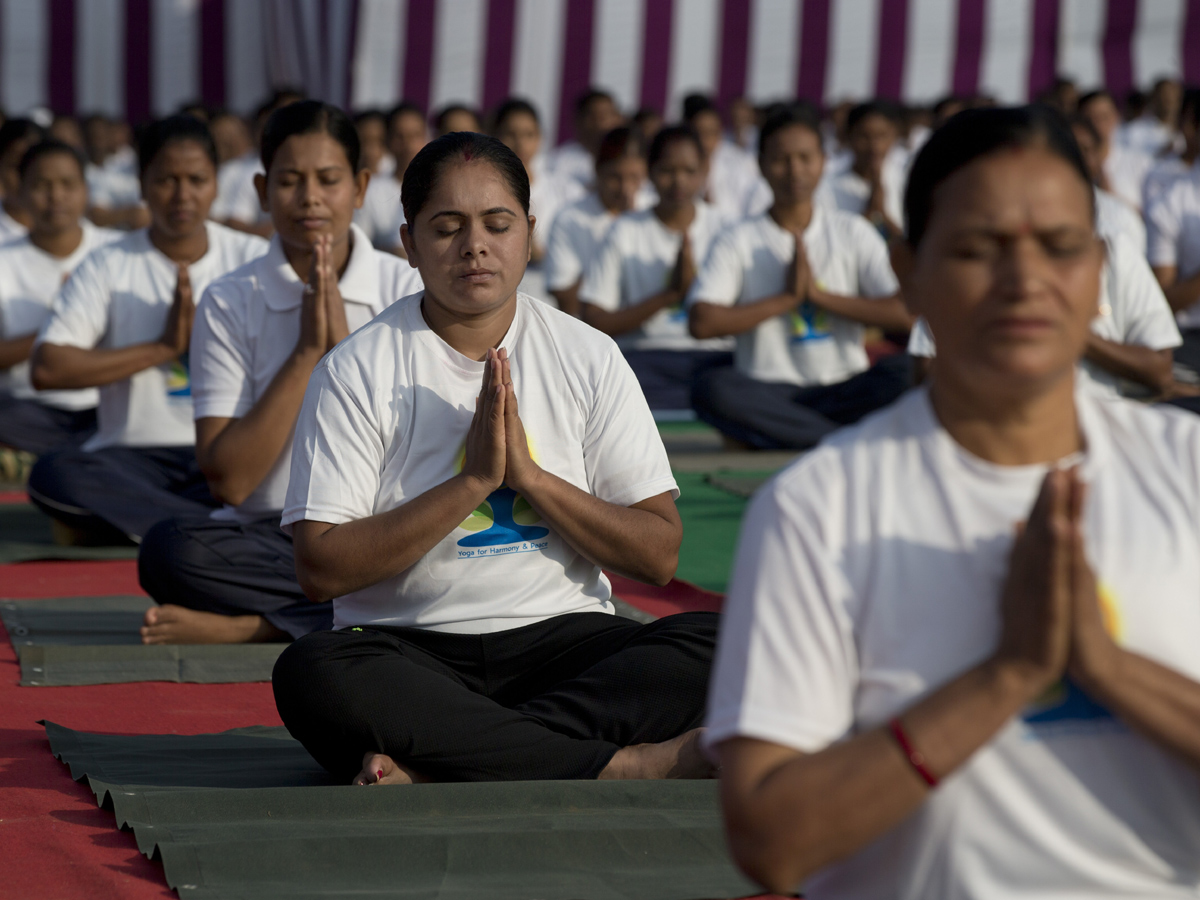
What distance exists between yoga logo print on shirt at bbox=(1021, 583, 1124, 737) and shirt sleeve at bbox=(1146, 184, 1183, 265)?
20.8 ft

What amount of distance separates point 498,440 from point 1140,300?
2787 millimetres

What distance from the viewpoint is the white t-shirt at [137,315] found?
15.5 ft

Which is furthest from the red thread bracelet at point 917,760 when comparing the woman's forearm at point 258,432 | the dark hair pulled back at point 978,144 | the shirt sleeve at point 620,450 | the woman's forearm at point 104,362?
the woman's forearm at point 104,362

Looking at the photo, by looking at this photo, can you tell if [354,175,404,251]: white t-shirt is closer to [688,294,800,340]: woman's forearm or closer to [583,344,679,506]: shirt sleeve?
[688,294,800,340]: woman's forearm

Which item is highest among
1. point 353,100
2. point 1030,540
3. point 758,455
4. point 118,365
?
point 353,100

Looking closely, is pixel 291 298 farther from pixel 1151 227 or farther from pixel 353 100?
pixel 353 100

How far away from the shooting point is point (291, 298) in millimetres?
3695

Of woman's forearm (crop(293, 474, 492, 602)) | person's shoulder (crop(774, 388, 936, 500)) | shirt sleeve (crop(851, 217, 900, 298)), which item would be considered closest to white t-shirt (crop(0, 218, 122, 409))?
shirt sleeve (crop(851, 217, 900, 298))

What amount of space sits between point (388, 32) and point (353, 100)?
56 centimetres

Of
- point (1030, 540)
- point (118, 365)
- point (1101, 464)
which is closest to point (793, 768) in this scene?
point (1030, 540)

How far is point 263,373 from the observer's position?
369 cm

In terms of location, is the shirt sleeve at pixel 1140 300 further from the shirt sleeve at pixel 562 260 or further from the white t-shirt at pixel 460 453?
the shirt sleeve at pixel 562 260

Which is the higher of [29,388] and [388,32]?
[388,32]

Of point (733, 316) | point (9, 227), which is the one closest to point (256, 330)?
point (733, 316)
